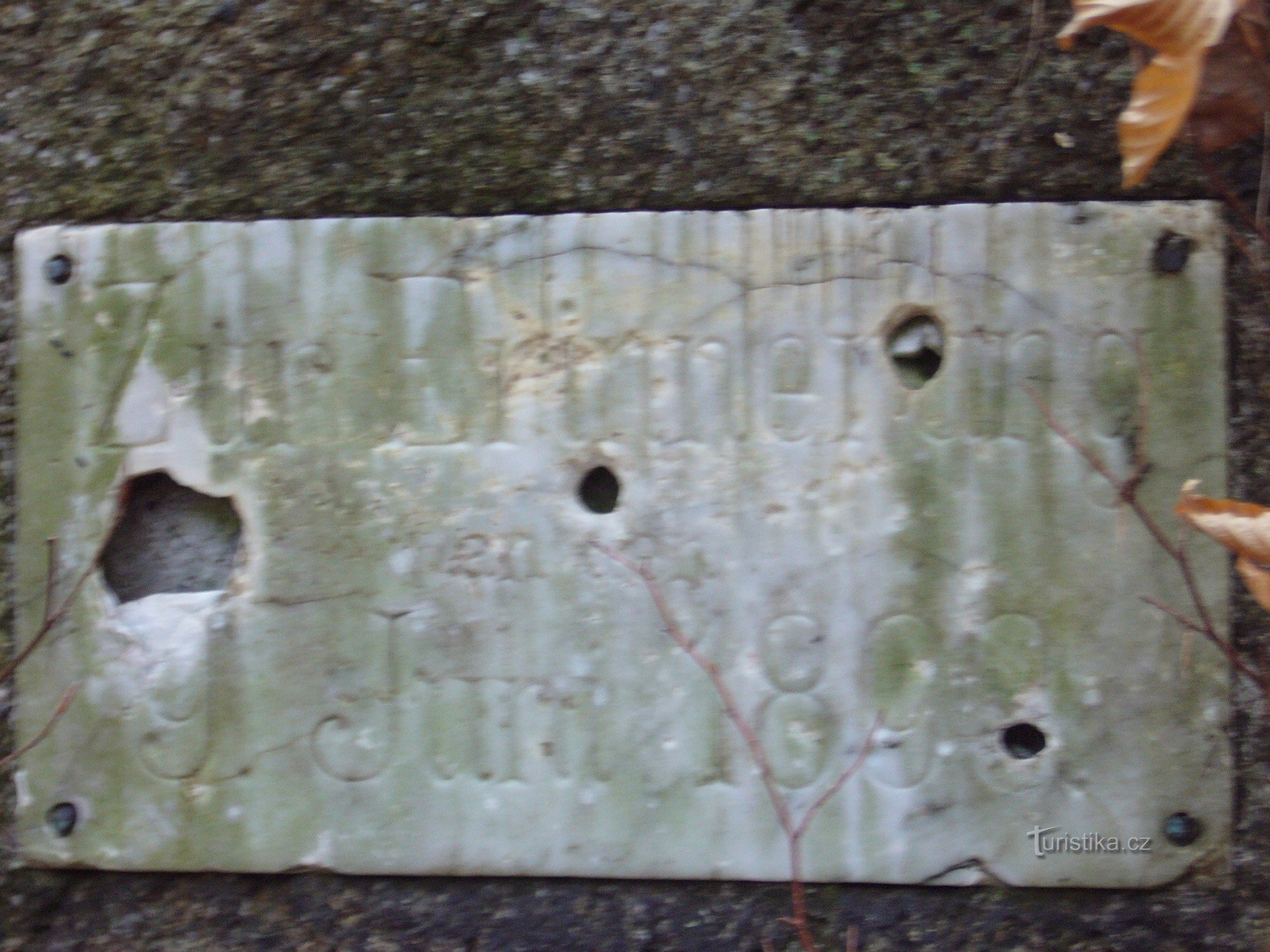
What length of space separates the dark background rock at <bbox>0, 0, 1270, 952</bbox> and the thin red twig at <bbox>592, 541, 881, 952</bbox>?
0.07 metres

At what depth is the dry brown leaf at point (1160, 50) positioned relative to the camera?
1.27 metres

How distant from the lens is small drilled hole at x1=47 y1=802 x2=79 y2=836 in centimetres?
161

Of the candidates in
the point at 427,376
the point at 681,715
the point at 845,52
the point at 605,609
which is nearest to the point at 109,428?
the point at 427,376

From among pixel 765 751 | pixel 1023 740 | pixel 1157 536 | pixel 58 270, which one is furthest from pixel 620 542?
pixel 58 270

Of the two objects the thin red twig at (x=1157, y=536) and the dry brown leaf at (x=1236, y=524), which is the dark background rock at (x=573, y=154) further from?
the dry brown leaf at (x=1236, y=524)

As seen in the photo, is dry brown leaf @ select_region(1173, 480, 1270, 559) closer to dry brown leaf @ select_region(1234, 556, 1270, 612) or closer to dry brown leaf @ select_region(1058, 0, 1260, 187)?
dry brown leaf @ select_region(1234, 556, 1270, 612)

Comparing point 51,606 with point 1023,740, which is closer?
point 1023,740

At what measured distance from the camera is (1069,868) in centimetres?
148

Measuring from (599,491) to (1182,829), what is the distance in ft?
3.15

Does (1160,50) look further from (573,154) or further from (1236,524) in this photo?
(573,154)

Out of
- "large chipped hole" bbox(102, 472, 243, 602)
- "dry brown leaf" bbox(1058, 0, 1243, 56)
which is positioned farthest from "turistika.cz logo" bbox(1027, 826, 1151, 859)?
"large chipped hole" bbox(102, 472, 243, 602)

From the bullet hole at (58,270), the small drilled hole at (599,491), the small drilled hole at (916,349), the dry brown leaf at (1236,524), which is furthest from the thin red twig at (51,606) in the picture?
the dry brown leaf at (1236,524)

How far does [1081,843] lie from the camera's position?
1481 millimetres

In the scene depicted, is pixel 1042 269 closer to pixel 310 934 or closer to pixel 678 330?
pixel 678 330
